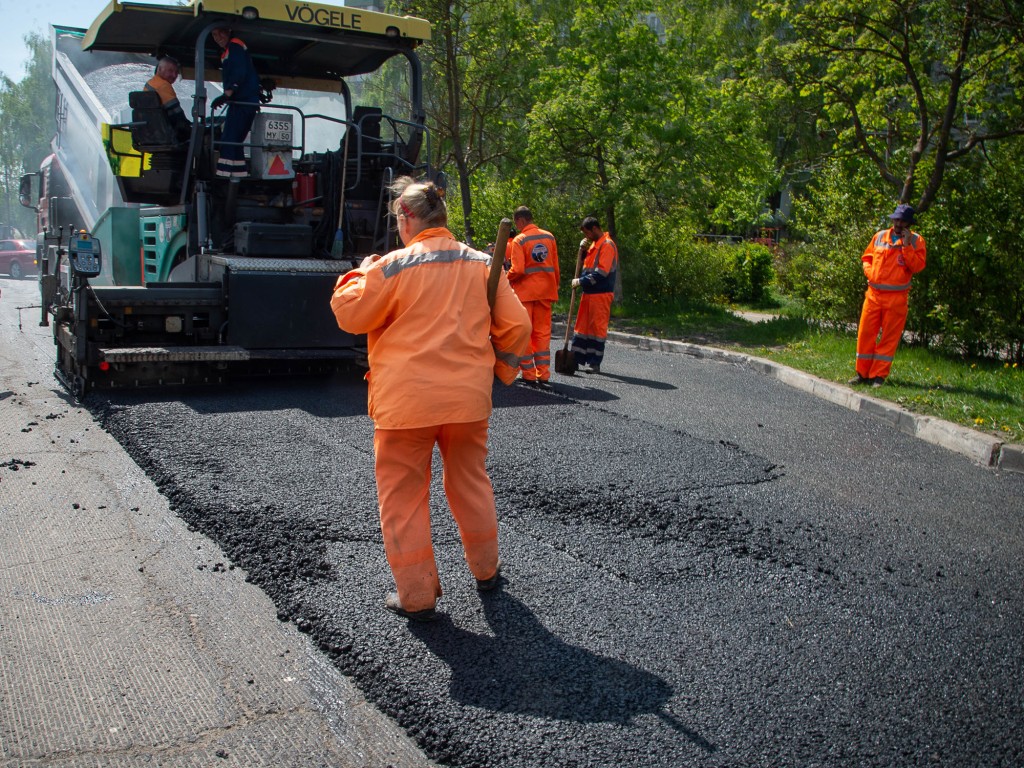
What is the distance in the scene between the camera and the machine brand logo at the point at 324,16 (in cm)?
781

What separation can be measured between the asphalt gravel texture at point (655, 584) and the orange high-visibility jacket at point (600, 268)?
2818 mm

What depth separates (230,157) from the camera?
8109 mm

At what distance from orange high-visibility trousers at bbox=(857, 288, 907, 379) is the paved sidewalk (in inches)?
259

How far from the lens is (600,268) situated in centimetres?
984

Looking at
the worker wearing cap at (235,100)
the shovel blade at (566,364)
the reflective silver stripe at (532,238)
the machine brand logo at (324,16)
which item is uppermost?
the machine brand logo at (324,16)

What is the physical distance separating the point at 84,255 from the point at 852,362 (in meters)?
7.63

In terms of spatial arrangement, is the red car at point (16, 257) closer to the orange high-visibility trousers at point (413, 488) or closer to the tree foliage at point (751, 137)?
the tree foliage at point (751, 137)

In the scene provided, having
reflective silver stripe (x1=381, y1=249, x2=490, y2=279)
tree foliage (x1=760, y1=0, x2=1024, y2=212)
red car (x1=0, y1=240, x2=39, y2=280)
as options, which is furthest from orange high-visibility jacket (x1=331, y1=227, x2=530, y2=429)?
red car (x1=0, y1=240, x2=39, y2=280)

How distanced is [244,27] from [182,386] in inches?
118

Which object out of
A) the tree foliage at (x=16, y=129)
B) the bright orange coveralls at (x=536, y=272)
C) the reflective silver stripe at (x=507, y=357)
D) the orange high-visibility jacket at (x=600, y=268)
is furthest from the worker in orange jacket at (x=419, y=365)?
the tree foliage at (x=16, y=129)

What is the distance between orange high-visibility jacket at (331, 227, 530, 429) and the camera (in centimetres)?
347

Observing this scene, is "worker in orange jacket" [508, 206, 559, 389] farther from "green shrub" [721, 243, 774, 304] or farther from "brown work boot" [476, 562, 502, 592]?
"green shrub" [721, 243, 774, 304]

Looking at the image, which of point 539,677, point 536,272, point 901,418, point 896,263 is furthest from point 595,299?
point 539,677

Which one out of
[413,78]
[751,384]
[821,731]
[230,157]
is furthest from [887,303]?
[821,731]
